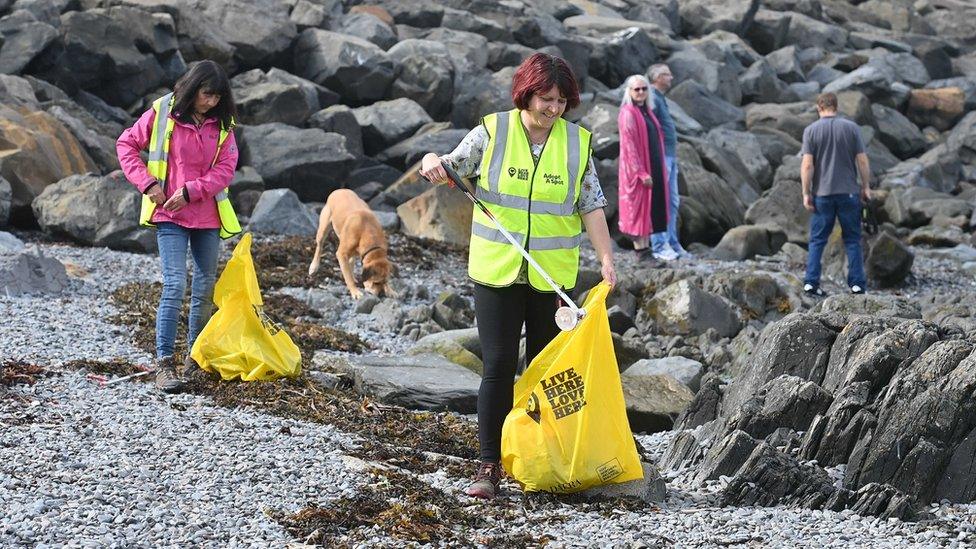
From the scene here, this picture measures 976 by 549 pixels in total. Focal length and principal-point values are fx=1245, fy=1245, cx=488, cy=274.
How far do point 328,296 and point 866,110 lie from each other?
23026mm

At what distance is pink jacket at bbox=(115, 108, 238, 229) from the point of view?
7.27 metres

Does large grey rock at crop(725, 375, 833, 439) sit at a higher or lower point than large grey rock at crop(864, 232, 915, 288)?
higher

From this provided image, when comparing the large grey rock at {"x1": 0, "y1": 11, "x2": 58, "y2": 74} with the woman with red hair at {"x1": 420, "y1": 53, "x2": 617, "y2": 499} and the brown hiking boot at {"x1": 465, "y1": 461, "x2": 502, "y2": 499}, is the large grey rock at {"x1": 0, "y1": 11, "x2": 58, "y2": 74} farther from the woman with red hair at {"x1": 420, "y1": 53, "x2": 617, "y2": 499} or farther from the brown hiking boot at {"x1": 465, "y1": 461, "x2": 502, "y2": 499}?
the brown hiking boot at {"x1": 465, "y1": 461, "x2": 502, "y2": 499}

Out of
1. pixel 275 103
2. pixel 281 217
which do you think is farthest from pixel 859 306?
pixel 275 103

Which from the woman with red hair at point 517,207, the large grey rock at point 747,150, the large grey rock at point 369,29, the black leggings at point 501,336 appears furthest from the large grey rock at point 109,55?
the black leggings at point 501,336

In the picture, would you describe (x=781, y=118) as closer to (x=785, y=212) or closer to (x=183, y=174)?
(x=785, y=212)

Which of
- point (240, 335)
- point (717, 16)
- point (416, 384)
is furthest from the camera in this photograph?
point (717, 16)

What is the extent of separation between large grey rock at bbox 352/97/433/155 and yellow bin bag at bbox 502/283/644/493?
655 inches

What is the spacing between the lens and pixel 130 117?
20.7 m

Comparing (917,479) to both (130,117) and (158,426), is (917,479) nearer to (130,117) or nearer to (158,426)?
(158,426)

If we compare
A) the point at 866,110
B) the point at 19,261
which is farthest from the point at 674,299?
the point at 866,110

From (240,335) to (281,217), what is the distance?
7.79 meters

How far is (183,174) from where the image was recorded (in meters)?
7.35

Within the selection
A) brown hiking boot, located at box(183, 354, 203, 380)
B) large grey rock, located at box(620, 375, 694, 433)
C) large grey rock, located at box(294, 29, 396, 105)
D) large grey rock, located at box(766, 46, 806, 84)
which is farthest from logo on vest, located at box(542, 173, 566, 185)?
large grey rock, located at box(766, 46, 806, 84)
